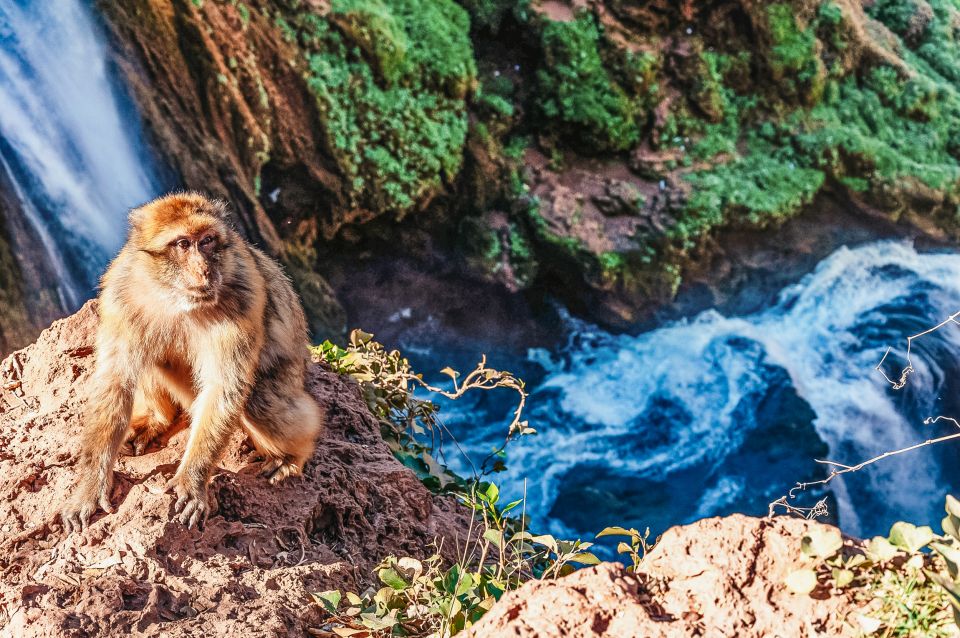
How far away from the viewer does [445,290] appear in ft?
27.0

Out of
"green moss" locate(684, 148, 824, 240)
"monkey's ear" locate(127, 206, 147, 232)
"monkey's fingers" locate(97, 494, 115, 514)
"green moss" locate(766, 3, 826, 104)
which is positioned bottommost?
"green moss" locate(684, 148, 824, 240)

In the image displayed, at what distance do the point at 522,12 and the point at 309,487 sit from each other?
272 inches

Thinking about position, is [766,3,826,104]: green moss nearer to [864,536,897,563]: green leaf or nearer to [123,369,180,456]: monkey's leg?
[123,369,180,456]: monkey's leg

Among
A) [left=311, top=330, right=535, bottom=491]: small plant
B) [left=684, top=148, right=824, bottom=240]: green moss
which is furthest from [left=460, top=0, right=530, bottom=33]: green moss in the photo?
[left=311, top=330, right=535, bottom=491]: small plant

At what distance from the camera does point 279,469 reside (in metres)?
3.11

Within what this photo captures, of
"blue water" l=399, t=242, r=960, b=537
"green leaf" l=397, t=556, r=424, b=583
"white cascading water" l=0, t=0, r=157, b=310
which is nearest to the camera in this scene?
"green leaf" l=397, t=556, r=424, b=583

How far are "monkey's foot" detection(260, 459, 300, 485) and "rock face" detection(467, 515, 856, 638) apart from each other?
138cm

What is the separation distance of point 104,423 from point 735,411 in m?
6.66

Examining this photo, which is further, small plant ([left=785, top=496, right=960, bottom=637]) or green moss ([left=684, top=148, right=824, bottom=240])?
green moss ([left=684, top=148, right=824, bottom=240])

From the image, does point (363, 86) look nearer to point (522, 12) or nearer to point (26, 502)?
point (522, 12)

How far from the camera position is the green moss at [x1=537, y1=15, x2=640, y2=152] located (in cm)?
881

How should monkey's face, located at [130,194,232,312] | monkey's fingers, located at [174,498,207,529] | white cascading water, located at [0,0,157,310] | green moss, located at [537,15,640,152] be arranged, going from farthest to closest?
green moss, located at [537,15,640,152] < white cascading water, located at [0,0,157,310] < monkey's face, located at [130,194,232,312] < monkey's fingers, located at [174,498,207,529]

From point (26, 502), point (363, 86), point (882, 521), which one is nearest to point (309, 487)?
point (26, 502)

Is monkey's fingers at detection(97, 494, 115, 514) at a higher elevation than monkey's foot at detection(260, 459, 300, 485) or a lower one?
higher
